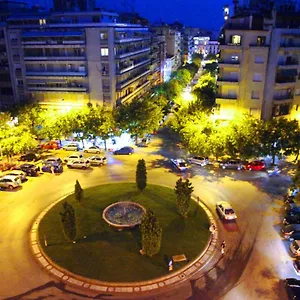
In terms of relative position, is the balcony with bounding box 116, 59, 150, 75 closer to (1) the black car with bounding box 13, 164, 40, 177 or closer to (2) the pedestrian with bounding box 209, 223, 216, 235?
(1) the black car with bounding box 13, 164, 40, 177

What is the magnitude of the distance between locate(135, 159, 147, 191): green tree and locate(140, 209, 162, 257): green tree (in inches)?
446

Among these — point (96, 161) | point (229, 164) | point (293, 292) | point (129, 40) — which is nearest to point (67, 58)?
point (129, 40)

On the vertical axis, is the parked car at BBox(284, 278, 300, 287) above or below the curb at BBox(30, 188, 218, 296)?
above

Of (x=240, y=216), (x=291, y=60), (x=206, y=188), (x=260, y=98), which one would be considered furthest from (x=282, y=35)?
(x=240, y=216)

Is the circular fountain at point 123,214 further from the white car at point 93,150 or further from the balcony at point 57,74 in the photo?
the balcony at point 57,74

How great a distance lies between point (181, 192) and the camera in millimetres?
31688

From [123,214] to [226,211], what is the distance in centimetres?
1043

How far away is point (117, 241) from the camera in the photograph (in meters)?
28.7

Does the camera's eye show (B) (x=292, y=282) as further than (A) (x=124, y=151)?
No

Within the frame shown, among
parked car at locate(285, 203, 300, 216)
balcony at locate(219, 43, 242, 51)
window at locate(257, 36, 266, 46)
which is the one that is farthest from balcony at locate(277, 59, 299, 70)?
parked car at locate(285, 203, 300, 216)

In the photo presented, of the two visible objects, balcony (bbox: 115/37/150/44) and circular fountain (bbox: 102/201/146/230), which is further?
balcony (bbox: 115/37/150/44)

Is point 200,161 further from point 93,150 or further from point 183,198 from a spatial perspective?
point 93,150

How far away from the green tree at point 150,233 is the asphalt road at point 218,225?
3.73 meters

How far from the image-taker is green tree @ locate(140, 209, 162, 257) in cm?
2566
